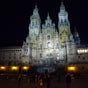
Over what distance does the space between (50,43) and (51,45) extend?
2.64ft

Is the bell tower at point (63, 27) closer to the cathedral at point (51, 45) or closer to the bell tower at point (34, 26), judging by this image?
the cathedral at point (51, 45)

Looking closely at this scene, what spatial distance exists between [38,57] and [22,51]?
679 centimetres

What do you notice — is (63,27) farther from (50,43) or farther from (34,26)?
(34,26)

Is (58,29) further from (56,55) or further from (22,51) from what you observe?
(22,51)

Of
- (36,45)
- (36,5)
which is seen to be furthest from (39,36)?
(36,5)

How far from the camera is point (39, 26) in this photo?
76.3 meters

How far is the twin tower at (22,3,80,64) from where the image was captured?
71750 mm

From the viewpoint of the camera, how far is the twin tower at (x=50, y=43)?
71.8m

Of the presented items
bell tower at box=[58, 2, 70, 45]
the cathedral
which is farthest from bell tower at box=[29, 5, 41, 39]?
bell tower at box=[58, 2, 70, 45]

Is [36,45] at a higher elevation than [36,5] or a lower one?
lower

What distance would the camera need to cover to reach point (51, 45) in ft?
241

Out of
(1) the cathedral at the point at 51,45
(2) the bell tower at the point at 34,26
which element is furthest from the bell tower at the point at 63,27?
(2) the bell tower at the point at 34,26

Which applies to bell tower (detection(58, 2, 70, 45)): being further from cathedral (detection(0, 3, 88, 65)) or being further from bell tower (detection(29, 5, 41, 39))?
bell tower (detection(29, 5, 41, 39))

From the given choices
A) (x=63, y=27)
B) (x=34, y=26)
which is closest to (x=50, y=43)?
(x=63, y=27)
